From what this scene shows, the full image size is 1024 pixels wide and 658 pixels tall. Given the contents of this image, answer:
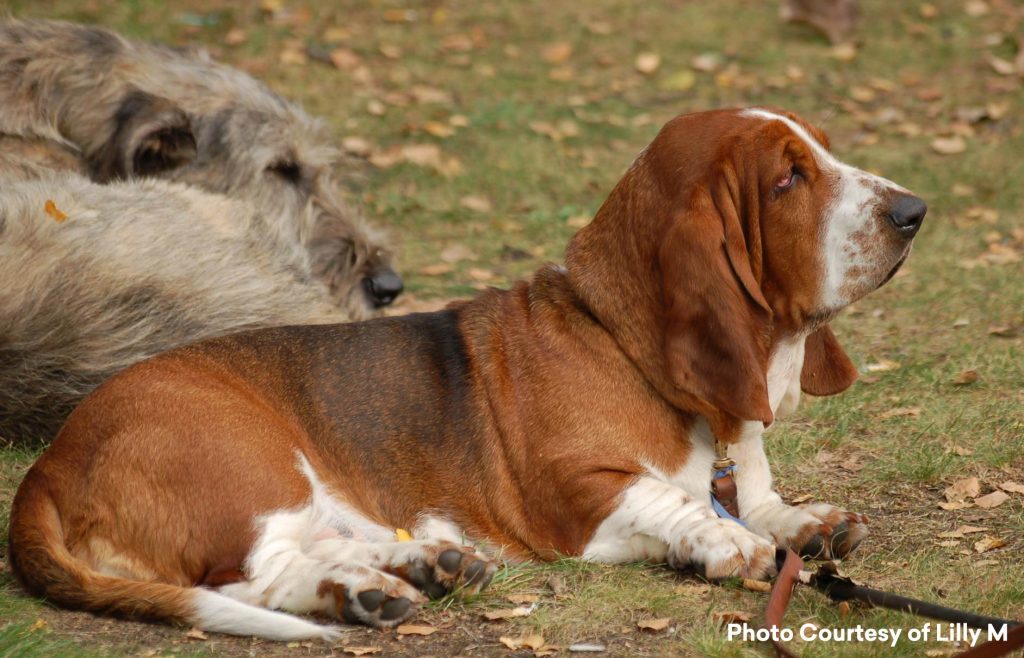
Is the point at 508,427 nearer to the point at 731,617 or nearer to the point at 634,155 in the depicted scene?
the point at 731,617

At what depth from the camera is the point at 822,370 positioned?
5023 millimetres

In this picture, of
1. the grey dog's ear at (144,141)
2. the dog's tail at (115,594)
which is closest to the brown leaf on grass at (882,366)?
the dog's tail at (115,594)

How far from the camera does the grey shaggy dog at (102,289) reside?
5.54 meters

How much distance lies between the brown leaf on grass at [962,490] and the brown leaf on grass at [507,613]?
1.80 metres

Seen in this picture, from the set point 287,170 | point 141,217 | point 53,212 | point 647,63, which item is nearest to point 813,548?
point 141,217

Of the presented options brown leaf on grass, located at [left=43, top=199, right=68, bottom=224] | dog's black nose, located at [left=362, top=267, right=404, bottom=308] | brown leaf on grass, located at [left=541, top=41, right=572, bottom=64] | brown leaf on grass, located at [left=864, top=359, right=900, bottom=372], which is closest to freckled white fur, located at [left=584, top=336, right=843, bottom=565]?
brown leaf on grass, located at [left=864, top=359, right=900, bottom=372]

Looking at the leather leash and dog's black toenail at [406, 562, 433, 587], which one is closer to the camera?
the leather leash

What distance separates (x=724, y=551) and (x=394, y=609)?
105cm

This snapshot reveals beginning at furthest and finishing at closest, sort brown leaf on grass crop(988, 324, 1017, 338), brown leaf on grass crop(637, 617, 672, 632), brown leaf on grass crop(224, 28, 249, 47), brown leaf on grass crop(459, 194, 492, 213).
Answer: brown leaf on grass crop(224, 28, 249, 47)
brown leaf on grass crop(459, 194, 492, 213)
brown leaf on grass crop(988, 324, 1017, 338)
brown leaf on grass crop(637, 617, 672, 632)

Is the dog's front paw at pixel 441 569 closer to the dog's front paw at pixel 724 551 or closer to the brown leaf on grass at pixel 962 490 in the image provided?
the dog's front paw at pixel 724 551

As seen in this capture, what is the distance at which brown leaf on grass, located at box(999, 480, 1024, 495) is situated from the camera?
16.4 ft

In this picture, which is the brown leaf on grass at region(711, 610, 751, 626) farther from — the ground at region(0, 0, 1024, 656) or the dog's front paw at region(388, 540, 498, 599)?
the dog's front paw at region(388, 540, 498, 599)

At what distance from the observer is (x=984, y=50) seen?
12578 mm

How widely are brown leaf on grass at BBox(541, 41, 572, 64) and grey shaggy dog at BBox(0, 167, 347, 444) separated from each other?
647 centimetres
